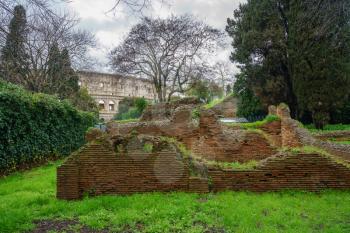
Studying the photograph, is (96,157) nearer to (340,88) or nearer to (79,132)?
(79,132)

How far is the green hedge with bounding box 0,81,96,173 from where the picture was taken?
1099 centimetres

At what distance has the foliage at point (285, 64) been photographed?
77.6 feet

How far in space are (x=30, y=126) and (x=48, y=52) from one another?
12754mm

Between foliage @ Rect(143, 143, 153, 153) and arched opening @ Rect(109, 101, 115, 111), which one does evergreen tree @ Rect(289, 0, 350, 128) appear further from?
arched opening @ Rect(109, 101, 115, 111)

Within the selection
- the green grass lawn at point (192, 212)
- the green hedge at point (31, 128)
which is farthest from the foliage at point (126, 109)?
Answer: the green grass lawn at point (192, 212)

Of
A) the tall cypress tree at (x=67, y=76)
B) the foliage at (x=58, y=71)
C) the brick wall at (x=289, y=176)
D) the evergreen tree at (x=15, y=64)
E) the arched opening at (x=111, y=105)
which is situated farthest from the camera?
the arched opening at (x=111, y=105)

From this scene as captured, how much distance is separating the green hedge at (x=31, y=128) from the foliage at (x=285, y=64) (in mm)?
14430

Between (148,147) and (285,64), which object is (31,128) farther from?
(285,64)

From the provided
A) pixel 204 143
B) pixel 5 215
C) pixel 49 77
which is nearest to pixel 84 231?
pixel 5 215

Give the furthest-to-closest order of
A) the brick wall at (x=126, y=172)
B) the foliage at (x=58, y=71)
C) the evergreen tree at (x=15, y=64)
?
the foliage at (x=58, y=71), the evergreen tree at (x=15, y=64), the brick wall at (x=126, y=172)

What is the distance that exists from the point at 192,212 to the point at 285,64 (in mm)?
23817

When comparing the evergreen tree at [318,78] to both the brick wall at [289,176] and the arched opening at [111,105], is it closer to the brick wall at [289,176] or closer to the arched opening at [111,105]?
the brick wall at [289,176]

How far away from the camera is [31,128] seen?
12.7 metres

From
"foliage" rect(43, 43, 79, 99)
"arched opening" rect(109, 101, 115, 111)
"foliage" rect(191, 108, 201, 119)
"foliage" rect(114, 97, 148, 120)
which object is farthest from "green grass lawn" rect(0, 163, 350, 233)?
"arched opening" rect(109, 101, 115, 111)
